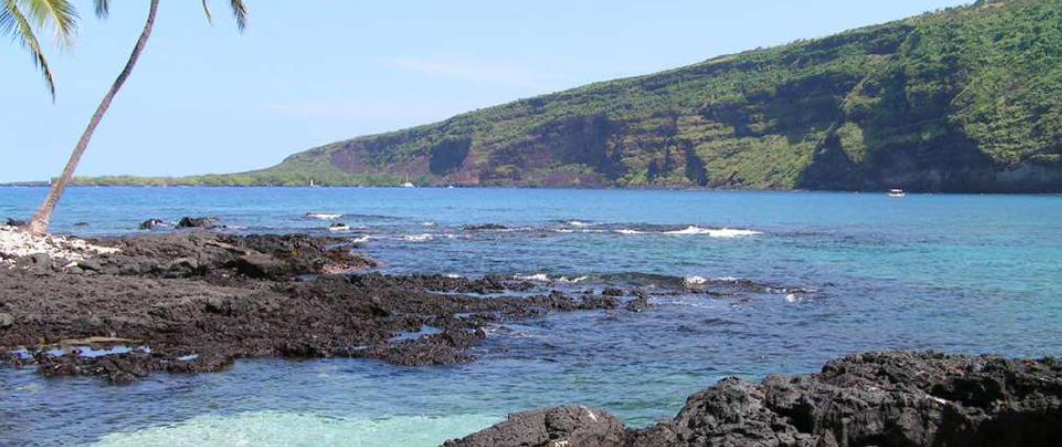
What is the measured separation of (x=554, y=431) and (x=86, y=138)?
26391 millimetres

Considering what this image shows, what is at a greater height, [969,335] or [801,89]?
[801,89]

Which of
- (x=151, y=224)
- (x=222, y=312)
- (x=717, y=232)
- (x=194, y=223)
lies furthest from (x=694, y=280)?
(x=151, y=224)

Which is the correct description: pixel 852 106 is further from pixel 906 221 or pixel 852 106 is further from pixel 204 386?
pixel 204 386

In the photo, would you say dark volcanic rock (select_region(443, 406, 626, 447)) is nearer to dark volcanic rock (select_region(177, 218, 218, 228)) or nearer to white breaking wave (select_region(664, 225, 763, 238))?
white breaking wave (select_region(664, 225, 763, 238))

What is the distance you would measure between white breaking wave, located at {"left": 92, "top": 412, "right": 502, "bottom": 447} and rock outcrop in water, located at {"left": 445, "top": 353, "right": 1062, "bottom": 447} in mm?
2803

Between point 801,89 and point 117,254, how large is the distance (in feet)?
541

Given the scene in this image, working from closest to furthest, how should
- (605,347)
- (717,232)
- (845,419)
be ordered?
(845,419) → (605,347) → (717,232)

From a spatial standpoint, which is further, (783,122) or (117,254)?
(783,122)

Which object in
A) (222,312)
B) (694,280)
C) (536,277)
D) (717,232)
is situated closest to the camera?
(222,312)

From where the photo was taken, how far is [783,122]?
176 m

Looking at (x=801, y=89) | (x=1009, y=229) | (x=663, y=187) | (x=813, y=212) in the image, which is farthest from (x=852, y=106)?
(x=1009, y=229)

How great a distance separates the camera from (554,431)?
8.88 metres

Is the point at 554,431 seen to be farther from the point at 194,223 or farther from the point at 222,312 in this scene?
the point at 194,223

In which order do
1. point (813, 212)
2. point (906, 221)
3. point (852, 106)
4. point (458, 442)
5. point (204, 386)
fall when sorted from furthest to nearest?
point (852, 106), point (813, 212), point (906, 221), point (204, 386), point (458, 442)
